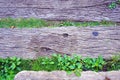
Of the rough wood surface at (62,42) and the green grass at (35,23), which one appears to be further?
the green grass at (35,23)

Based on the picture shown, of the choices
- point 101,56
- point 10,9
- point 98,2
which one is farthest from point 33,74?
point 98,2

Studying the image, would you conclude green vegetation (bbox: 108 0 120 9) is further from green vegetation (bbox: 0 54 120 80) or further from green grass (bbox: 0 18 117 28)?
green vegetation (bbox: 0 54 120 80)

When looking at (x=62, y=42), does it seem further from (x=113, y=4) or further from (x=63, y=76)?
(x=113, y=4)

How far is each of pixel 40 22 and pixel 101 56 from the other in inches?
55.7

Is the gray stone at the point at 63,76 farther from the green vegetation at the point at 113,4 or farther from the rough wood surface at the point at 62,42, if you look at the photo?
the green vegetation at the point at 113,4

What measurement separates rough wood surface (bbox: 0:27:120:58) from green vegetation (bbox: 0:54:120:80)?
10cm

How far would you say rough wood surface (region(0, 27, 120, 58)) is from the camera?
16.1ft

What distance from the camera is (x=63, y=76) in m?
4.59

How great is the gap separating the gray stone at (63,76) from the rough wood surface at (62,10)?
1.21m

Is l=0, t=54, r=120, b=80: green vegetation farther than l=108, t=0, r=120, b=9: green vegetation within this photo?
No

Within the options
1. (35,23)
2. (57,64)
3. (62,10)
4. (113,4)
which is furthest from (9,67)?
(113,4)

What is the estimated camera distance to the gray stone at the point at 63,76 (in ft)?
14.9

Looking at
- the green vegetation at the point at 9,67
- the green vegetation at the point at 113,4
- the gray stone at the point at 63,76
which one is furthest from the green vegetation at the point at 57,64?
the green vegetation at the point at 113,4

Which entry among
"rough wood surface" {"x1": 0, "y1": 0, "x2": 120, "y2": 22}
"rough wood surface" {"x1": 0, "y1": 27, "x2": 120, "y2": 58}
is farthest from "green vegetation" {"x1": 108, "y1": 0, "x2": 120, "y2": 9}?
"rough wood surface" {"x1": 0, "y1": 27, "x2": 120, "y2": 58}
